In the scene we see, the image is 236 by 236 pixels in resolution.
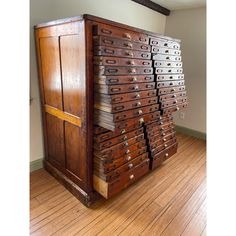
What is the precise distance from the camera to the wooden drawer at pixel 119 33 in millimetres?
1509

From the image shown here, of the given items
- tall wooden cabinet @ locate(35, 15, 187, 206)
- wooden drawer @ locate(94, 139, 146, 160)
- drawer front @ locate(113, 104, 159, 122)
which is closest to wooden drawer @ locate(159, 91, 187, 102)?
tall wooden cabinet @ locate(35, 15, 187, 206)

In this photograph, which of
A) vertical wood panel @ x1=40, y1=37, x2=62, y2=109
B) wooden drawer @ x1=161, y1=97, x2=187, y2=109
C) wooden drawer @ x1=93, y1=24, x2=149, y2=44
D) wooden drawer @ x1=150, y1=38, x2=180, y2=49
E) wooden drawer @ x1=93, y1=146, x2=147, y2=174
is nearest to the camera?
wooden drawer @ x1=93, y1=24, x2=149, y2=44

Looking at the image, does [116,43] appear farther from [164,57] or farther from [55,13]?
[55,13]

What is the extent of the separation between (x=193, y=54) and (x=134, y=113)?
237 cm

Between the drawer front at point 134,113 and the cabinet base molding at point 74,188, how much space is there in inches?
31.7

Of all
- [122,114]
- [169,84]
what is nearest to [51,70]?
[122,114]

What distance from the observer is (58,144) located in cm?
212

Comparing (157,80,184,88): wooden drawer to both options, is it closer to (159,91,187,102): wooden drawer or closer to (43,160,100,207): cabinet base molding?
(159,91,187,102): wooden drawer

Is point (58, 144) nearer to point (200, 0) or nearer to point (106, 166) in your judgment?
point (106, 166)

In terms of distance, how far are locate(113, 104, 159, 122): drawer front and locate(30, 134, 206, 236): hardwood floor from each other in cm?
87

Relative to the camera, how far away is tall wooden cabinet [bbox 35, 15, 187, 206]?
1567mm

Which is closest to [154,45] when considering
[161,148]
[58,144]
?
[161,148]
